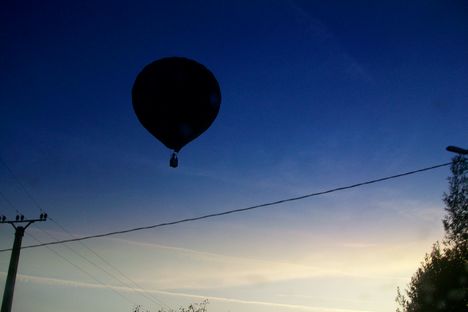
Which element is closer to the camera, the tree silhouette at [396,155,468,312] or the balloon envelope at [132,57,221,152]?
the balloon envelope at [132,57,221,152]

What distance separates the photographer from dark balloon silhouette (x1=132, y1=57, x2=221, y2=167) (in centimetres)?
697

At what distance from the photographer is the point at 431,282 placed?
24.8 m

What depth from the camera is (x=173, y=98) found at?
274 inches

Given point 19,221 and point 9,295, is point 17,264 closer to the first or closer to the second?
point 9,295

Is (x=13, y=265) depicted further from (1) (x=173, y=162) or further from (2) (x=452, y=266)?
(2) (x=452, y=266)

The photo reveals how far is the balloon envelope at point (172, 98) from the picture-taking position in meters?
6.97

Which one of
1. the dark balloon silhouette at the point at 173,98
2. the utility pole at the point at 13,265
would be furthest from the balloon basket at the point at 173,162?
the utility pole at the point at 13,265

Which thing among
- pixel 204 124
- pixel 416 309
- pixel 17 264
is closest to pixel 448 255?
pixel 416 309

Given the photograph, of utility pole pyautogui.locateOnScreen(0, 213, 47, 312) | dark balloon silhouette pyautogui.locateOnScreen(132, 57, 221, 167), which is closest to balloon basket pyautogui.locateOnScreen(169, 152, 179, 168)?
dark balloon silhouette pyautogui.locateOnScreen(132, 57, 221, 167)

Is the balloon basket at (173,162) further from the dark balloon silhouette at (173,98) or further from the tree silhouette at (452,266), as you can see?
the tree silhouette at (452,266)

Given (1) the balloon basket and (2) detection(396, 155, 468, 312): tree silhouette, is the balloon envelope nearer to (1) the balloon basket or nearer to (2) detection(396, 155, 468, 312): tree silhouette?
(1) the balloon basket

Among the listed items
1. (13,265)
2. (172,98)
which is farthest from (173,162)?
(13,265)

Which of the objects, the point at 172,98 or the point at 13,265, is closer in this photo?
the point at 172,98

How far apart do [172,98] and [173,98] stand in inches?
0.8
